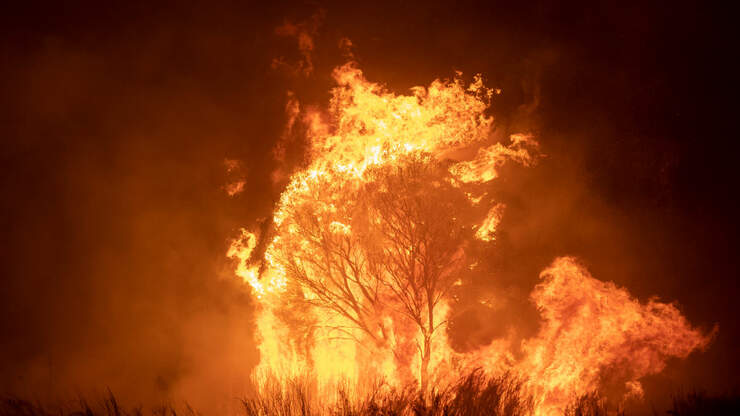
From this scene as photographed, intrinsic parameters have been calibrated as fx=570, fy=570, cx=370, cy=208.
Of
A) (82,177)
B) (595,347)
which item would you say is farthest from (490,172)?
(82,177)

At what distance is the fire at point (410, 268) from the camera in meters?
15.2

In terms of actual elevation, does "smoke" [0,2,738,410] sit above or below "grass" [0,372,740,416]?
above

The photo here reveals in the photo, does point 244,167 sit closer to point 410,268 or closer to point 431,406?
point 410,268

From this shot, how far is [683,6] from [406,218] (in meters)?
10.1

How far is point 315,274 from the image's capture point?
16531 millimetres

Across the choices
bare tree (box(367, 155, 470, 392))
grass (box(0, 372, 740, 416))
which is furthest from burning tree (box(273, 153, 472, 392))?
grass (box(0, 372, 740, 416))

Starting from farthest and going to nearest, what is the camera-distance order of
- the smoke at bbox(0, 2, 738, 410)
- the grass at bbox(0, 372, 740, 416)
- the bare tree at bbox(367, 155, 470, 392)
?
1. the smoke at bbox(0, 2, 738, 410)
2. the bare tree at bbox(367, 155, 470, 392)
3. the grass at bbox(0, 372, 740, 416)

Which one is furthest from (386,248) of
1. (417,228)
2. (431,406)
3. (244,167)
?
(431,406)

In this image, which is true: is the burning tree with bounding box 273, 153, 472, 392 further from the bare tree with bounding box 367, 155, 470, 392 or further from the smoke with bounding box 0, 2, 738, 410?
the smoke with bounding box 0, 2, 738, 410

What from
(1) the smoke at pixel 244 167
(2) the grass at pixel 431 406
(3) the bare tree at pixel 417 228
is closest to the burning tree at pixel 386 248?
(3) the bare tree at pixel 417 228

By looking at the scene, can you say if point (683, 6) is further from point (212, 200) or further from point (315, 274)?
point (212, 200)

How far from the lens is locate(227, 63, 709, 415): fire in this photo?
15.2 m

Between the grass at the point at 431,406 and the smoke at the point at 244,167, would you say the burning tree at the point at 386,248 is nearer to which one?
the smoke at the point at 244,167

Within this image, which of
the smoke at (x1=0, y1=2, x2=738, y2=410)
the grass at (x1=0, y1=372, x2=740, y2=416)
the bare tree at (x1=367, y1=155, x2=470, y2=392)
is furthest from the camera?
the smoke at (x1=0, y1=2, x2=738, y2=410)
